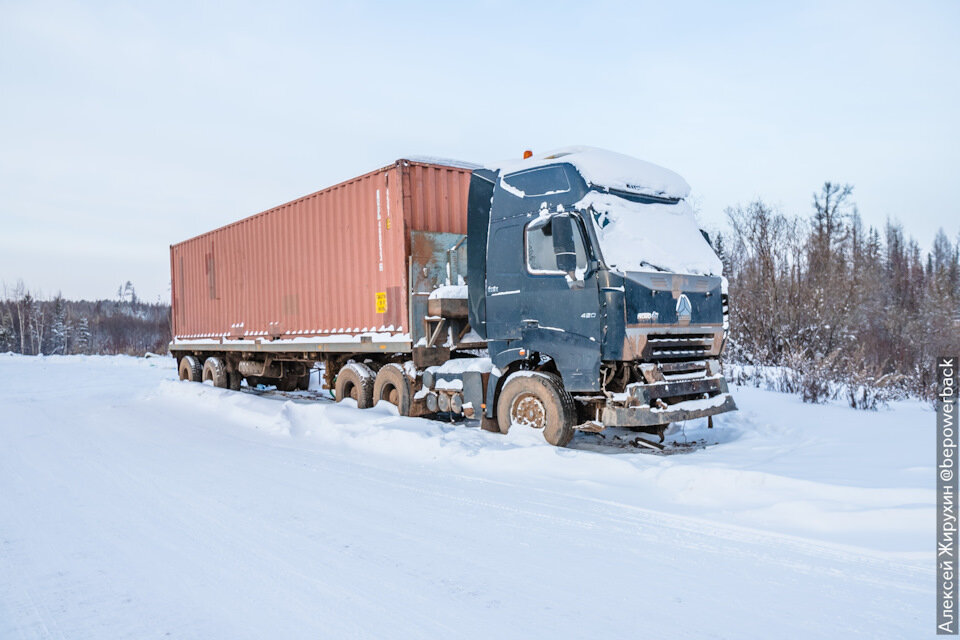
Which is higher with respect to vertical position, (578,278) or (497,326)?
(578,278)

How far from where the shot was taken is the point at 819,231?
21.2 m

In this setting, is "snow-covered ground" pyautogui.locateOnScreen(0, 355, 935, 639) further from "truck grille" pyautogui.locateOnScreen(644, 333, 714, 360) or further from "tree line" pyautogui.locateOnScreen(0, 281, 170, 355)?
"tree line" pyautogui.locateOnScreen(0, 281, 170, 355)

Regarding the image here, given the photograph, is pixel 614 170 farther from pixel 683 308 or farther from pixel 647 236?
pixel 683 308

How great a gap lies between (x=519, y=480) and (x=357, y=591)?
272cm

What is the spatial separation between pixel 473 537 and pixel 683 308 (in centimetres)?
393

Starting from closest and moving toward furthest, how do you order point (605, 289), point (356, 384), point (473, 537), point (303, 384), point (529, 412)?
1. point (473, 537)
2. point (605, 289)
3. point (529, 412)
4. point (356, 384)
5. point (303, 384)

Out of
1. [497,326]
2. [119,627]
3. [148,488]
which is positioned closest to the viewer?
[119,627]

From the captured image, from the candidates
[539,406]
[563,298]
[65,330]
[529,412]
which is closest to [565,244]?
[563,298]

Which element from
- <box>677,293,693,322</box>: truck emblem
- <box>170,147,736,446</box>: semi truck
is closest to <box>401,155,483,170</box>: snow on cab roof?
<box>170,147,736,446</box>: semi truck

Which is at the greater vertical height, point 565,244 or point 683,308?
point 565,244

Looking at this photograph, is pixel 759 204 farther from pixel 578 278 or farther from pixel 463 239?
pixel 578 278

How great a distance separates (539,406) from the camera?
748 cm

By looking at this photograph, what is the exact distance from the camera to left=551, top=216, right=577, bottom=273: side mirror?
700 centimetres

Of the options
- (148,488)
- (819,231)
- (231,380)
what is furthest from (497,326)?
(819,231)
